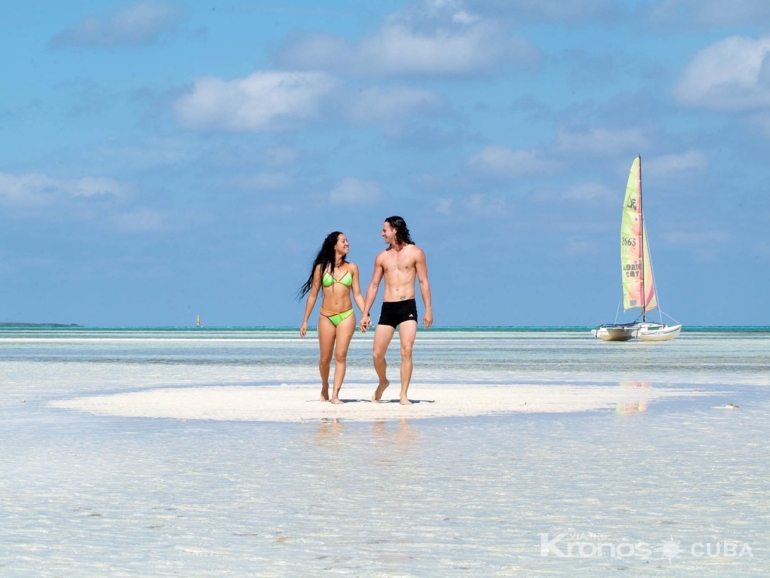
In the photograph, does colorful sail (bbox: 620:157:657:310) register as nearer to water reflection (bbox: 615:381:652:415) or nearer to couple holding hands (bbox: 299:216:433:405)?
water reflection (bbox: 615:381:652:415)

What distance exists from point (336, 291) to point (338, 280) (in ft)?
0.44

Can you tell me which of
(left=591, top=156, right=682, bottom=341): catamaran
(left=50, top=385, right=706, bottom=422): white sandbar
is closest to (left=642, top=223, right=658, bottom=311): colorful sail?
(left=591, top=156, right=682, bottom=341): catamaran

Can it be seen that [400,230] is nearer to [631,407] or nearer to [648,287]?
[631,407]

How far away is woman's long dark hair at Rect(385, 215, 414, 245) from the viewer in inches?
602

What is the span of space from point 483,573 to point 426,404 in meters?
10.3

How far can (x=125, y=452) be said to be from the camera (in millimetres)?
10578

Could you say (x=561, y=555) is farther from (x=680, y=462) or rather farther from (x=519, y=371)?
(x=519, y=371)

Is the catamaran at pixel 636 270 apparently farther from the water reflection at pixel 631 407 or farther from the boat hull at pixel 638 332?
the water reflection at pixel 631 407

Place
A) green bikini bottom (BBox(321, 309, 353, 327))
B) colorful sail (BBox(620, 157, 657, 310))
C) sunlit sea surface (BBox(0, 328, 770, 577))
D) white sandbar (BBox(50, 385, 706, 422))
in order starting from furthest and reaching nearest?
colorful sail (BBox(620, 157, 657, 310)), green bikini bottom (BBox(321, 309, 353, 327)), white sandbar (BBox(50, 385, 706, 422)), sunlit sea surface (BBox(0, 328, 770, 577))

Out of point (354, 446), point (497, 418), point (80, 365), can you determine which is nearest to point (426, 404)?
point (497, 418)

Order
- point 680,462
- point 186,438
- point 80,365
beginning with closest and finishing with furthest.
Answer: point 680,462, point 186,438, point 80,365

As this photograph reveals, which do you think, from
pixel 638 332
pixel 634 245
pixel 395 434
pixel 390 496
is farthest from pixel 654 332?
pixel 390 496

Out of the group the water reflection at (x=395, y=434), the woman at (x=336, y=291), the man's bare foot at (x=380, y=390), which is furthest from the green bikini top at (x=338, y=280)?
the water reflection at (x=395, y=434)

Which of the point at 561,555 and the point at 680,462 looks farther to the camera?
the point at 680,462
